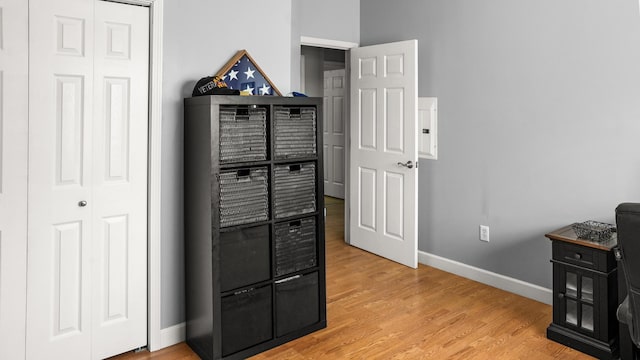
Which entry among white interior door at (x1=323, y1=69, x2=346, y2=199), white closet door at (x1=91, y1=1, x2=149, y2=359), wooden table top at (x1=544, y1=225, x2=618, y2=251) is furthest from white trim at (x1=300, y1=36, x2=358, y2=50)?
white interior door at (x1=323, y1=69, x2=346, y2=199)

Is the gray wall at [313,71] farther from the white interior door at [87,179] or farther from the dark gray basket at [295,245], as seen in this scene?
the white interior door at [87,179]

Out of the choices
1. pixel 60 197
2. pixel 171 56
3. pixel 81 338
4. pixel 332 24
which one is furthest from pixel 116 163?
pixel 332 24

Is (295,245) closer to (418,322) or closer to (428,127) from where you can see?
(418,322)

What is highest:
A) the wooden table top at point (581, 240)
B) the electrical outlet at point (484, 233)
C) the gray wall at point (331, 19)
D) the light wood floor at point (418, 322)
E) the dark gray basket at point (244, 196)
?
the gray wall at point (331, 19)

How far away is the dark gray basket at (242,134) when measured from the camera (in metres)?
2.50

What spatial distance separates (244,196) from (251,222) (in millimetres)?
151

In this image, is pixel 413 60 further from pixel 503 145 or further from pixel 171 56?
pixel 171 56

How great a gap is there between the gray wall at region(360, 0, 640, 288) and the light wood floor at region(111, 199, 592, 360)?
1.13 feet

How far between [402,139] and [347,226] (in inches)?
49.2

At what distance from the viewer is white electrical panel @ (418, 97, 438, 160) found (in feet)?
13.5

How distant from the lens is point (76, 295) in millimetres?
2434

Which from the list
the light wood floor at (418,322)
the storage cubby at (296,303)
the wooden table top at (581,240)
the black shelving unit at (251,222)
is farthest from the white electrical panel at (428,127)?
the storage cubby at (296,303)

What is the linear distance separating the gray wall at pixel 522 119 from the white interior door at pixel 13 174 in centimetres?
306

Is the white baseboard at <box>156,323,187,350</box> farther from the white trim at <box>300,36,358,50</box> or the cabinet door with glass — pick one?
the white trim at <box>300,36,358,50</box>
